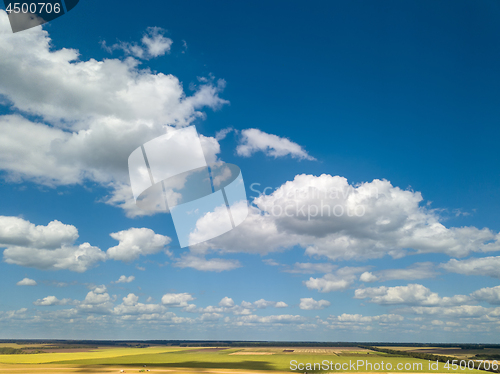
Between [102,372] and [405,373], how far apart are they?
159ft

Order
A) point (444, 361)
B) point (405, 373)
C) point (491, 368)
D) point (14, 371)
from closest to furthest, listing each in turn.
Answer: point (14, 371) < point (405, 373) < point (491, 368) < point (444, 361)

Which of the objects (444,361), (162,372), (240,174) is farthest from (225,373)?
(444,361)

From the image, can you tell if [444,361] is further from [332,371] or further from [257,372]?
[257,372]

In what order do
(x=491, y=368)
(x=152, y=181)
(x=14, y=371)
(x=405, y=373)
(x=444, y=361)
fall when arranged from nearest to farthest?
(x=152, y=181) → (x=14, y=371) → (x=405, y=373) → (x=491, y=368) → (x=444, y=361)

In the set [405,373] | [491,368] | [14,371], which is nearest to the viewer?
[14,371]

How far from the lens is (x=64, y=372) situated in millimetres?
50531

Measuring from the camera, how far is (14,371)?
4959 centimetres

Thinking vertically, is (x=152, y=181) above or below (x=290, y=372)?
above

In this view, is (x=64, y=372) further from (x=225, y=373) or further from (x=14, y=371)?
(x=225, y=373)

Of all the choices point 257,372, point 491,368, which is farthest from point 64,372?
point 491,368

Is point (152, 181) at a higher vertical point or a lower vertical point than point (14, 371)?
higher

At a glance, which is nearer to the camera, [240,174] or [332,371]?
[240,174]

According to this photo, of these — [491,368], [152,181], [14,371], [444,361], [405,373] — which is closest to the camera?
[152,181]

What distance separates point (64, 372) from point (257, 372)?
29.9 metres
